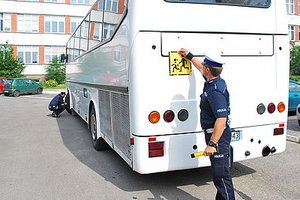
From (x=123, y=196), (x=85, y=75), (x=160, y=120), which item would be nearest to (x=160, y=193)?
(x=123, y=196)

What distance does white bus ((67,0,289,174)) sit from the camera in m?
4.63

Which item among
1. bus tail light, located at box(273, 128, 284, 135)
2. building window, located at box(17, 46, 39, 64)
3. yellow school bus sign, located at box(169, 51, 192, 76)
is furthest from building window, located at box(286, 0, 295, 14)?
yellow school bus sign, located at box(169, 51, 192, 76)

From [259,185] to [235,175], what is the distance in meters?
0.60

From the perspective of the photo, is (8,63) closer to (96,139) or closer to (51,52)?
(51,52)

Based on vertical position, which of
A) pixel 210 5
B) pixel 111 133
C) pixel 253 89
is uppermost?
pixel 210 5

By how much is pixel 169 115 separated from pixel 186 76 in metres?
0.61

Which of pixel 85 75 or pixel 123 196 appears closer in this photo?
pixel 123 196

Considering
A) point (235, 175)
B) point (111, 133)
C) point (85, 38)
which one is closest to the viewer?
point (235, 175)

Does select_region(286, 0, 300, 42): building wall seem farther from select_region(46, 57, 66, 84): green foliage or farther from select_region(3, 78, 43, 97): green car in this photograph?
select_region(3, 78, 43, 97): green car

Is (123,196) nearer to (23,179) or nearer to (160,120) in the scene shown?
(160,120)

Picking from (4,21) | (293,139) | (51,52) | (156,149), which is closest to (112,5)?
(156,149)

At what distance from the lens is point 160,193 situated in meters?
5.09

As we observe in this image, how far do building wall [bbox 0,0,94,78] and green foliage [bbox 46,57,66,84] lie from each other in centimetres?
209

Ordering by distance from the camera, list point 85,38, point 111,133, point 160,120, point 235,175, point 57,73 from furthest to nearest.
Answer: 1. point 57,73
2. point 85,38
3. point 111,133
4. point 235,175
5. point 160,120
